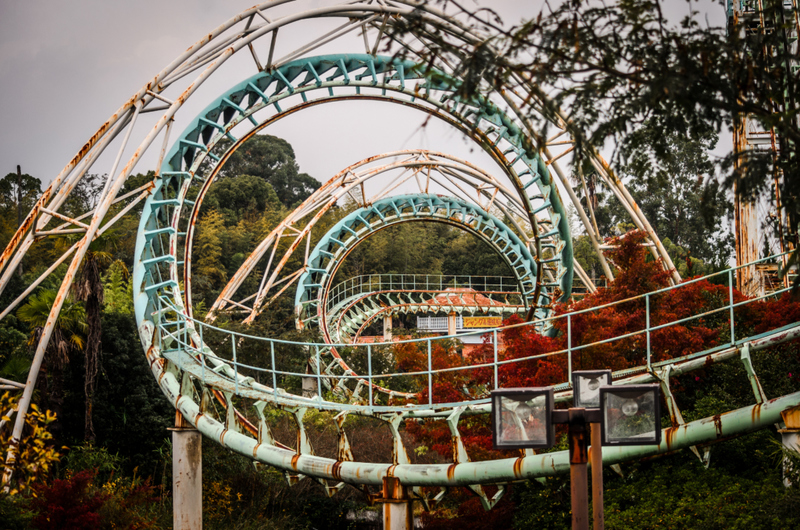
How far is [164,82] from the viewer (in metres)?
10.9

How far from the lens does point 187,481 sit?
11438 millimetres

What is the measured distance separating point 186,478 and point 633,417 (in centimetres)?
901

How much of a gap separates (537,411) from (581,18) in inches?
93.2

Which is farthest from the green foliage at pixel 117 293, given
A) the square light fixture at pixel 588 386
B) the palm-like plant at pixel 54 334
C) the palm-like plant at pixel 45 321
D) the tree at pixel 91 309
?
the square light fixture at pixel 588 386

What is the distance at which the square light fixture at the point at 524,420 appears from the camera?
4023 mm

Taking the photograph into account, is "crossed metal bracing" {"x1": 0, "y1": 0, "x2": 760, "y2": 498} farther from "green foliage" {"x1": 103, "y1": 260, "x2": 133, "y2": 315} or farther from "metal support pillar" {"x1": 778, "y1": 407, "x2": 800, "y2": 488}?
"green foliage" {"x1": 103, "y1": 260, "x2": 133, "y2": 315}

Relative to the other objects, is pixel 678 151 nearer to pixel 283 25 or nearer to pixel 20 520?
pixel 283 25

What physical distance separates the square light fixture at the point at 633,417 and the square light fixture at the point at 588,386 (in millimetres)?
873

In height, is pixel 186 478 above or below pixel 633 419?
below

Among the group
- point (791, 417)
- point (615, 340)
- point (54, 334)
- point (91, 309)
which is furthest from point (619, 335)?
point (54, 334)

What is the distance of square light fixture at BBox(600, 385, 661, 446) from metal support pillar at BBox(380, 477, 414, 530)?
5.87 meters

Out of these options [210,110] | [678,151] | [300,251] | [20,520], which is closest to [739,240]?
[210,110]

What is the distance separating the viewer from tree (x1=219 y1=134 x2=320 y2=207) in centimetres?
6125

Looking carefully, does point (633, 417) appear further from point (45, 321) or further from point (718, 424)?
point (45, 321)
